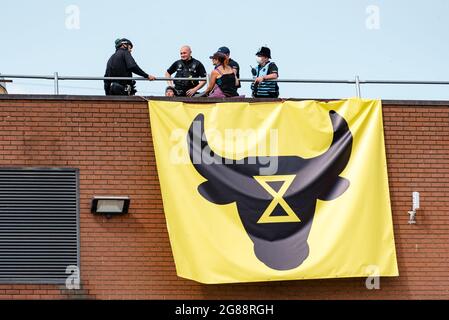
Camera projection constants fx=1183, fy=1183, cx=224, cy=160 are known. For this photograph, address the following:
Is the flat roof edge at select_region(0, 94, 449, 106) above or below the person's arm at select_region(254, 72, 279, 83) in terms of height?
below

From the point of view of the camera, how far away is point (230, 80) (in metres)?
19.8

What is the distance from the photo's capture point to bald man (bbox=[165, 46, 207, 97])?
20.3m

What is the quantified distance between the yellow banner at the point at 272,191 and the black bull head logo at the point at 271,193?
2cm

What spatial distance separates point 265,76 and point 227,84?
2.17ft

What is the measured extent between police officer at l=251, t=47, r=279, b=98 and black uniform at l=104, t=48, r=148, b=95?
6.18 ft

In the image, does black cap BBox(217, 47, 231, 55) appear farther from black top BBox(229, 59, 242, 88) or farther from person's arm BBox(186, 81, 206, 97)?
person's arm BBox(186, 81, 206, 97)

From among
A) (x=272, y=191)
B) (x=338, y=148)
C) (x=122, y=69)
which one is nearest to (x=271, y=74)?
(x=338, y=148)

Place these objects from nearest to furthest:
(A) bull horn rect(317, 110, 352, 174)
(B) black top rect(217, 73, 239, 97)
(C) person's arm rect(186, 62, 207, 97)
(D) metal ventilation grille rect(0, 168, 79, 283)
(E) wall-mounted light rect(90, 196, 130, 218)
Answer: (D) metal ventilation grille rect(0, 168, 79, 283) → (E) wall-mounted light rect(90, 196, 130, 218) → (A) bull horn rect(317, 110, 352, 174) → (B) black top rect(217, 73, 239, 97) → (C) person's arm rect(186, 62, 207, 97)

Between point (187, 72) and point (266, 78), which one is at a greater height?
point (187, 72)

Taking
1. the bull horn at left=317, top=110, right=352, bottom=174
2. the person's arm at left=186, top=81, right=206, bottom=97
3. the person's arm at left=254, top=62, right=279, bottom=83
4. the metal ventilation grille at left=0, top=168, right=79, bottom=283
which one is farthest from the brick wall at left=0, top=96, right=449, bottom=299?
the person's arm at left=254, top=62, right=279, bottom=83

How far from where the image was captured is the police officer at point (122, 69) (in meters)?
19.8

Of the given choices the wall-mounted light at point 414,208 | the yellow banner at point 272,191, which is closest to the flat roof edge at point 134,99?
the yellow banner at point 272,191

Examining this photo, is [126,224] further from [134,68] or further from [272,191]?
[134,68]

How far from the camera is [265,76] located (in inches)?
782
